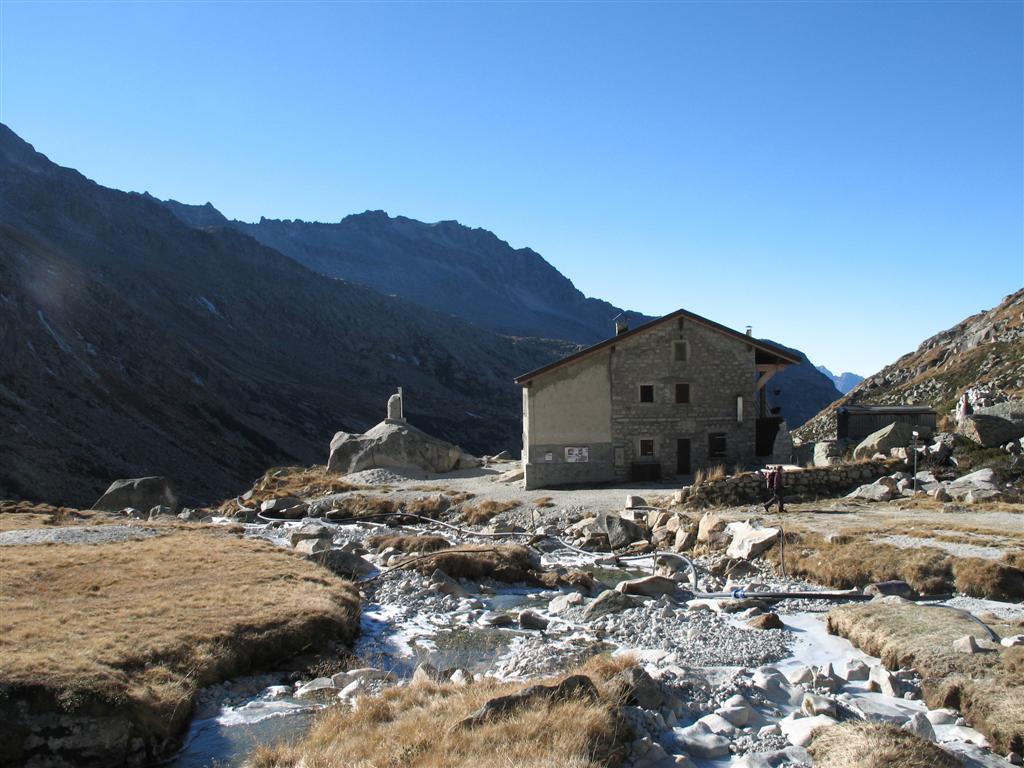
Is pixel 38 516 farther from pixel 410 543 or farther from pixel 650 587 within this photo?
pixel 650 587

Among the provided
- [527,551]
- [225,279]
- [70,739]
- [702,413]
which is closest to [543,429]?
[702,413]

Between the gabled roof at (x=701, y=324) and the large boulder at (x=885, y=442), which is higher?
the gabled roof at (x=701, y=324)

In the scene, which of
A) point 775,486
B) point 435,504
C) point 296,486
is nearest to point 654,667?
point 775,486

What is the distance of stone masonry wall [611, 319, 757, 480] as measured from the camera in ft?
128

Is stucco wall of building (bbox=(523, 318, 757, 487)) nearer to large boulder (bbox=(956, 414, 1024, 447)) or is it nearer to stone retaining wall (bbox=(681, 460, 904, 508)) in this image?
stone retaining wall (bbox=(681, 460, 904, 508))

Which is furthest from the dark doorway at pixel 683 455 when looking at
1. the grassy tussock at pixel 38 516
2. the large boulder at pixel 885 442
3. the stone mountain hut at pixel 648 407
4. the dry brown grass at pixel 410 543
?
the grassy tussock at pixel 38 516

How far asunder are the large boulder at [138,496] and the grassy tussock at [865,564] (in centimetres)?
3501

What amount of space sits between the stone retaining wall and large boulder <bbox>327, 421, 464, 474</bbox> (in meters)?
20.5

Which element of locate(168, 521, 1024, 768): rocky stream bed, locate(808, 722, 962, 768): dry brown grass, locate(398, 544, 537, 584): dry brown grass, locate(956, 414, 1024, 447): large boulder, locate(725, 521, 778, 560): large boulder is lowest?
locate(168, 521, 1024, 768): rocky stream bed

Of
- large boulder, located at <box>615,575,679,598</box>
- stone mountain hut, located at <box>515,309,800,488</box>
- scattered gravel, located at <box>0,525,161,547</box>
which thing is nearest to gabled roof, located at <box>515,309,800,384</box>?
stone mountain hut, located at <box>515,309,800,488</box>

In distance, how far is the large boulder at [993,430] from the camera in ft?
111

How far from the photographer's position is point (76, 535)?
2839 centimetres

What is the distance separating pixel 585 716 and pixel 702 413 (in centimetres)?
3068

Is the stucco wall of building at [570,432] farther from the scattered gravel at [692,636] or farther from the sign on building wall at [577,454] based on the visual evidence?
the scattered gravel at [692,636]
